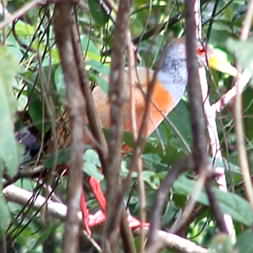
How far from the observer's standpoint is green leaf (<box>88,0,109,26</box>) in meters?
1.95

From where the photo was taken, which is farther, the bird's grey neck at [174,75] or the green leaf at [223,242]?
the bird's grey neck at [174,75]

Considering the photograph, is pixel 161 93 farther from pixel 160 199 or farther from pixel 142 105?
pixel 160 199

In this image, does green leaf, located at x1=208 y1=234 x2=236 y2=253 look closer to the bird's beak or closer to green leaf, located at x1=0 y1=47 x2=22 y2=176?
green leaf, located at x1=0 y1=47 x2=22 y2=176

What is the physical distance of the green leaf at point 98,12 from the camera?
195 centimetres

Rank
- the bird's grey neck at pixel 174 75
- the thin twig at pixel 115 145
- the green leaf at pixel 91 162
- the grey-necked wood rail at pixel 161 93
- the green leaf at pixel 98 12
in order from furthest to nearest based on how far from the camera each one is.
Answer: the bird's grey neck at pixel 174 75, the grey-necked wood rail at pixel 161 93, the green leaf at pixel 98 12, the green leaf at pixel 91 162, the thin twig at pixel 115 145

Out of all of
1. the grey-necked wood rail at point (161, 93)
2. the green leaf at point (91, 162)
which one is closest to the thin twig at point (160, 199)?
the green leaf at point (91, 162)

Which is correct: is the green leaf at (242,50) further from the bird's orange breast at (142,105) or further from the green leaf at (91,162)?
the bird's orange breast at (142,105)

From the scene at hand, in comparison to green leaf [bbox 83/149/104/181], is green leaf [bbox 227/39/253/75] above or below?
above

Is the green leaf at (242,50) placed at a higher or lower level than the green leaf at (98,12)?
higher

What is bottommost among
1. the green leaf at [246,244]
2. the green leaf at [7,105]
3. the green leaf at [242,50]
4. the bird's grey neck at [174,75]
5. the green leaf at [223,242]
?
the bird's grey neck at [174,75]

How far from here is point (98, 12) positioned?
2.00 m

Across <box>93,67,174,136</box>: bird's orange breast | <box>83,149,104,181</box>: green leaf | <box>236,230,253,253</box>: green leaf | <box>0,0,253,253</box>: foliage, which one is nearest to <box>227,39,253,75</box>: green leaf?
<box>0,0,253,253</box>: foliage

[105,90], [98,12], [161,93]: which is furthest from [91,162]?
[161,93]

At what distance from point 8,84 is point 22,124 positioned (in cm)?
121
